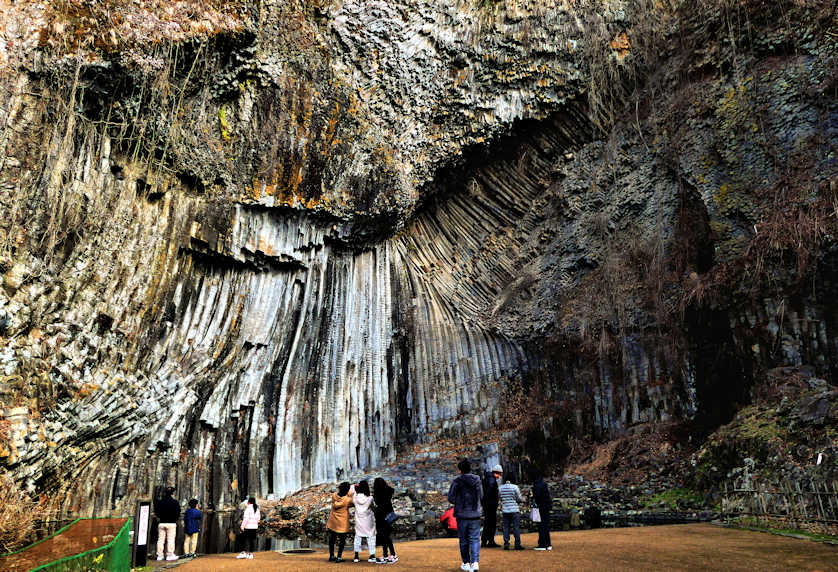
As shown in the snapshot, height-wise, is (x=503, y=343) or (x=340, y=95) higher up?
(x=340, y=95)

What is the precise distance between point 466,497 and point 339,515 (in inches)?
104

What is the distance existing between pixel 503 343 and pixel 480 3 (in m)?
11.5

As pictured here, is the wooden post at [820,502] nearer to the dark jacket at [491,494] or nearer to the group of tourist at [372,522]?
the dark jacket at [491,494]

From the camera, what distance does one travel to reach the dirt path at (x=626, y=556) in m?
6.81

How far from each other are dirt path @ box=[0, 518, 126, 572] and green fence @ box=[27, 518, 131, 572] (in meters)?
0.31

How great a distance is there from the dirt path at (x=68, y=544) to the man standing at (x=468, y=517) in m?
4.14

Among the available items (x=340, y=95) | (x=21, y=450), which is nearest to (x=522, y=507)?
(x=21, y=450)

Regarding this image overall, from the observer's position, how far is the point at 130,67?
1363 centimetres

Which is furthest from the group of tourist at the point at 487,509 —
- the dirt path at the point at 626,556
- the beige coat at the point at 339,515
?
the beige coat at the point at 339,515

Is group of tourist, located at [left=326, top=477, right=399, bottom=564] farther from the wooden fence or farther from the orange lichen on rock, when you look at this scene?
the orange lichen on rock

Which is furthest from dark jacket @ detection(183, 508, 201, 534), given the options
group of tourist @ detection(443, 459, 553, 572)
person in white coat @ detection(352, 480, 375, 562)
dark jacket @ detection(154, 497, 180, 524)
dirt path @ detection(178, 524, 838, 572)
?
group of tourist @ detection(443, 459, 553, 572)

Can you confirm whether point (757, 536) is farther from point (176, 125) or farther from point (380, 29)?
point (380, 29)

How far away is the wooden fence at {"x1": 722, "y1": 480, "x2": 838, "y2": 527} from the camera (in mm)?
8539

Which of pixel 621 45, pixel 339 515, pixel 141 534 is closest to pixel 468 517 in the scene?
pixel 339 515
